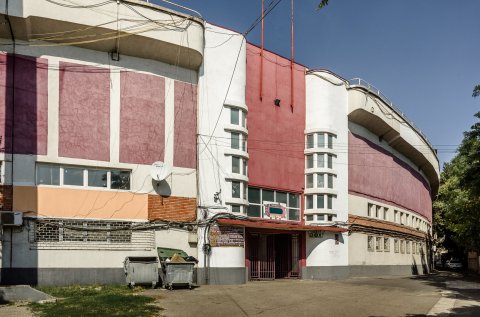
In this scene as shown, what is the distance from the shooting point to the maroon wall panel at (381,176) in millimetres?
31422

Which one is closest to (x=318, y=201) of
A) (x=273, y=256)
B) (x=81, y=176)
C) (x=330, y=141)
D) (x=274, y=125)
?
(x=330, y=141)

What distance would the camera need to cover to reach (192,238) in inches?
848

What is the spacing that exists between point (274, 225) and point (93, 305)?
12.5 metres

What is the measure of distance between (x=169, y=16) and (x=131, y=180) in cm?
686

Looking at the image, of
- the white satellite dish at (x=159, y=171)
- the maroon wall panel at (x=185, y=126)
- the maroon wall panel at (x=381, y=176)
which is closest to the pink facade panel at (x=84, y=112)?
the white satellite dish at (x=159, y=171)

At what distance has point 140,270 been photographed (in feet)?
62.0

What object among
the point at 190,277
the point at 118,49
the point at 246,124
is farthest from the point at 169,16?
the point at 190,277

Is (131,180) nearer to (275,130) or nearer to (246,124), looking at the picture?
(246,124)

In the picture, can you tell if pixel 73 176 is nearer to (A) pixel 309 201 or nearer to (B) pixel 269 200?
(B) pixel 269 200

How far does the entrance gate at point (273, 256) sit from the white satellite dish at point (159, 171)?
264 inches

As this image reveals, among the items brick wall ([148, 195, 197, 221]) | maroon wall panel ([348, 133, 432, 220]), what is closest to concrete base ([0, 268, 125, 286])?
brick wall ([148, 195, 197, 221])

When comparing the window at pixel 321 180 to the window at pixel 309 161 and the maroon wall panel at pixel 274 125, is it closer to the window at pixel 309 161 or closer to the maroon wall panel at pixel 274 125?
the window at pixel 309 161

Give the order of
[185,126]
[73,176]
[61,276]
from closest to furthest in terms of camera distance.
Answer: [61,276]
[73,176]
[185,126]

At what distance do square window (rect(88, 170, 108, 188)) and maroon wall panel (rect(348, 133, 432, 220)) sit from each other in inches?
608
